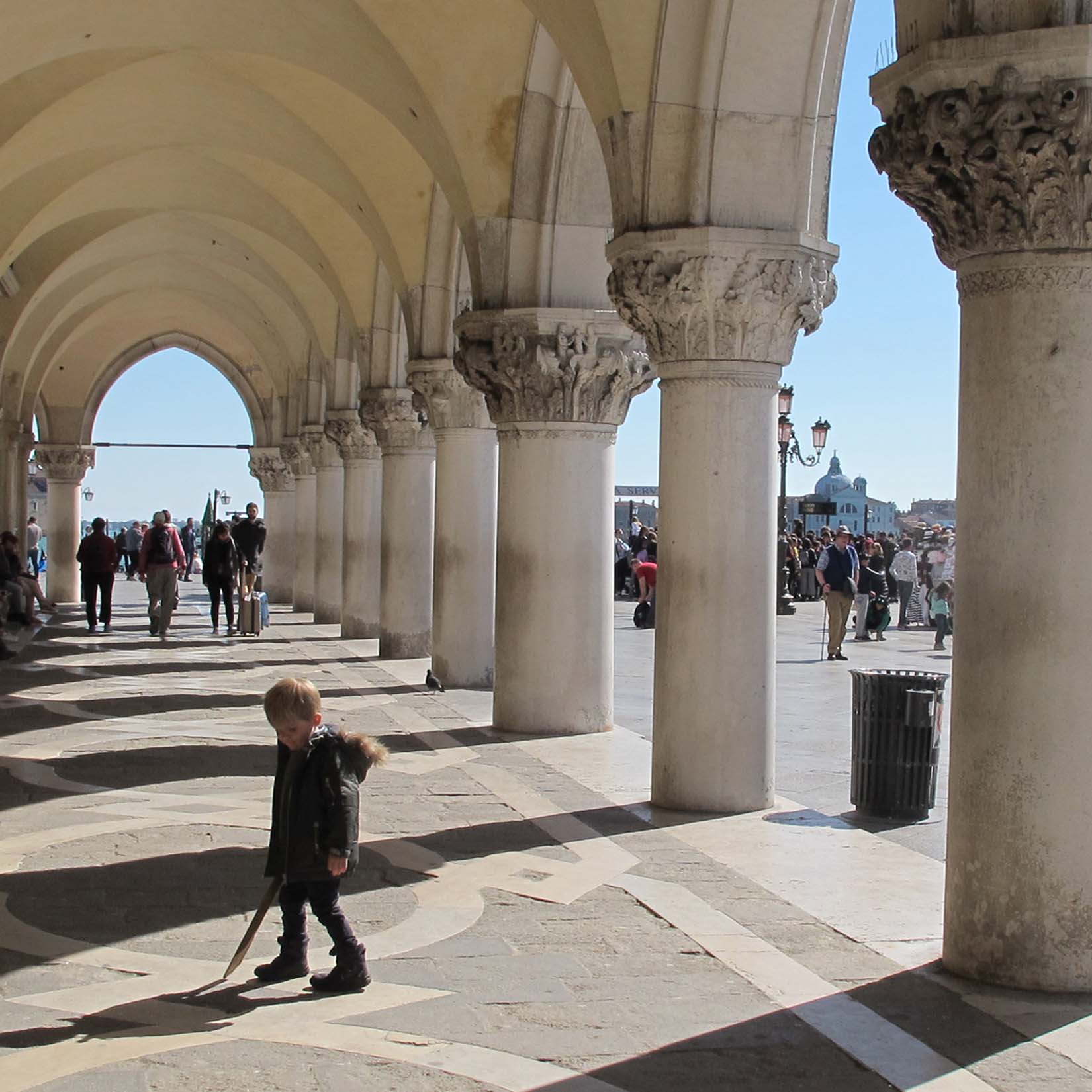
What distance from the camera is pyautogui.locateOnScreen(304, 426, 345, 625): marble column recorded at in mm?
25000

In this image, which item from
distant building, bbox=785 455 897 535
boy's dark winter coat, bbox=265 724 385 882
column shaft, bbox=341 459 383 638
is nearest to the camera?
boy's dark winter coat, bbox=265 724 385 882

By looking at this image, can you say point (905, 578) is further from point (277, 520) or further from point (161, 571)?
point (277, 520)

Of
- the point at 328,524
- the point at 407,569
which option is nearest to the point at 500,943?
the point at 407,569

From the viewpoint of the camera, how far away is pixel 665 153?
29.3 ft

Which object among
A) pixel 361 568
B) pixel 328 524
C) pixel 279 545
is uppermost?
pixel 328 524

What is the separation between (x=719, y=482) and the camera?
889 cm

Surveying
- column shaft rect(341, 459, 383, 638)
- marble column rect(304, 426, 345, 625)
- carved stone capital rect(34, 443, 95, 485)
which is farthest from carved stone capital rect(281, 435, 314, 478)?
column shaft rect(341, 459, 383, 638)

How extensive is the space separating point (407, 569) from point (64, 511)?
Result: 1692cm

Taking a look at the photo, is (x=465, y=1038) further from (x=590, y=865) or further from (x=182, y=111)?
(x=182, y=111)

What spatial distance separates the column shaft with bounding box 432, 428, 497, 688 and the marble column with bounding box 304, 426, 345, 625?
9487 millimetres

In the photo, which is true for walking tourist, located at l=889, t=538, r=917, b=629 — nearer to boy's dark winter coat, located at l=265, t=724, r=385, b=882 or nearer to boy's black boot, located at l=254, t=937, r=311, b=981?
boy's black boot, located at l=254, t=937, r=311, b=981

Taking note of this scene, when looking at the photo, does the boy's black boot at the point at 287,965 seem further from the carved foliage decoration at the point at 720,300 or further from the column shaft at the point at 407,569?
the column shaft at the point at 407,569

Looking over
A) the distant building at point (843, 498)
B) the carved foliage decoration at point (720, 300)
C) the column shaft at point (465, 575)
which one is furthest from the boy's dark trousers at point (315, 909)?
the distant building at point (843, 498)

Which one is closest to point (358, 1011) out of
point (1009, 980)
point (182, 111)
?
point (1009, 980)
